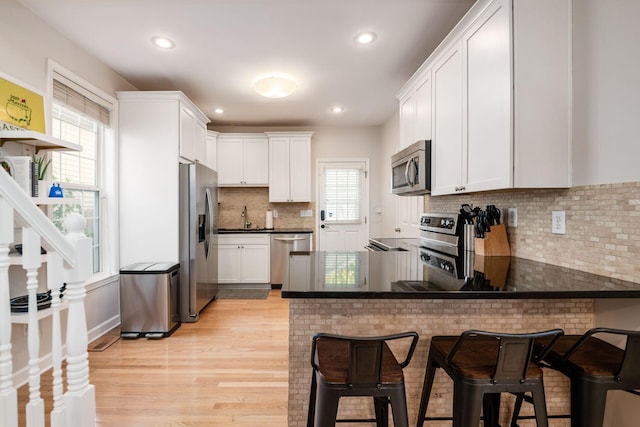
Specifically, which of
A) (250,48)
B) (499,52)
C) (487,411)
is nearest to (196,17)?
(250,48)

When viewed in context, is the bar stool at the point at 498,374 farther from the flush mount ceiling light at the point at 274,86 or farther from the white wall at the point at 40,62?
the flush mount ceiling light at the point at 274,86

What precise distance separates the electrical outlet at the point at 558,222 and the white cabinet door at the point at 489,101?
0.34m

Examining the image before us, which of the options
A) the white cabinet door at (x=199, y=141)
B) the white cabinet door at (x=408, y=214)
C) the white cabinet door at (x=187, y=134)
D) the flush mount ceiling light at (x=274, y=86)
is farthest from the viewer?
the white cabinet door at (x=199, y=141)

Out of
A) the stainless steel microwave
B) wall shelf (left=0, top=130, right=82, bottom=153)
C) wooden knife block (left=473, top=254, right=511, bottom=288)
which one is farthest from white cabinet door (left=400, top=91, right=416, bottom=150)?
wall shelf (left=0, top=130, right=82, bottom=153)

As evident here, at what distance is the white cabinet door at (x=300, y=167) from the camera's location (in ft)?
16.6

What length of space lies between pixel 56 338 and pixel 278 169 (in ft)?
13.3

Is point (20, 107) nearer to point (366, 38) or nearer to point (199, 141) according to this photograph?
point (199, 141)

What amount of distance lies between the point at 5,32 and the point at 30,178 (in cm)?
99

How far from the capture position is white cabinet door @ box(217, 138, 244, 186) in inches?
201

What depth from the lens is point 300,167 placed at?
506 cm

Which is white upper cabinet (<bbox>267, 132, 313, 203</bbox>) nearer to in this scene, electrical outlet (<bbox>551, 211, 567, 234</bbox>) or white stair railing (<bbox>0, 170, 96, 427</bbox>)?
electrical outlet (<bbox>551, 211, 567, 234</bbox>)

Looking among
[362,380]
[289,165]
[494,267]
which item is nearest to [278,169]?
[289,165]

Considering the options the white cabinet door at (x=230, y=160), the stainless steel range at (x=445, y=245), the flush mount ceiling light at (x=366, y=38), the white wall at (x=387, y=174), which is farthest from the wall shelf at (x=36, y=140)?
the white wall at (x=387, y=174)

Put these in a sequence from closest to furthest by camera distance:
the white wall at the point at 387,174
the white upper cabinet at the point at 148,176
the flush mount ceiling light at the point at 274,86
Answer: the flush mount ceiling light at the point at 274,86 → the white upper cabinet at the point at 148,176 → the white wall at the point at 387,174
